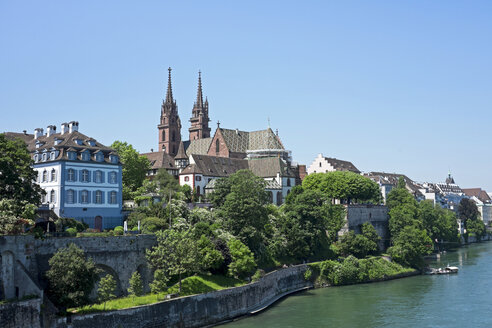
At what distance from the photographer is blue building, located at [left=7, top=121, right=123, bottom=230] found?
5969 centimetres

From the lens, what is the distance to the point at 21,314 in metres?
36.2

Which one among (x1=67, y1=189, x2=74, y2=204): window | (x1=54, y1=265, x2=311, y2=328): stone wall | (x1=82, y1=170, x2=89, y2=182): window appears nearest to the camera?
(x1=54, y1=265, x2=311, y2=328): stone wall

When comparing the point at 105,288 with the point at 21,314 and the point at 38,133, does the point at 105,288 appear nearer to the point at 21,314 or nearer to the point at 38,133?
the point at 21,314

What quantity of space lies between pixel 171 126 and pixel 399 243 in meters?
79.3

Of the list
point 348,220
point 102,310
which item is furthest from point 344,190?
point 102,310

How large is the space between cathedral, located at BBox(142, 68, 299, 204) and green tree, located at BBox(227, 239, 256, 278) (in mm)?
39340

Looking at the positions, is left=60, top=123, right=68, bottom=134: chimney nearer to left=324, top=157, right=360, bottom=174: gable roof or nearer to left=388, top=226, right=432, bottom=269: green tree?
left=388, top=226, right=432, bottom=269: green tree

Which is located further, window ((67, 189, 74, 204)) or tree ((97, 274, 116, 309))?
window ((67, 189, 74, 204))

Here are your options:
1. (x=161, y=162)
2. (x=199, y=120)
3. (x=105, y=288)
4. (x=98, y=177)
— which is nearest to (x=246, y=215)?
(x=98, y=177)

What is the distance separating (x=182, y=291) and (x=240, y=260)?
9232 millimetres

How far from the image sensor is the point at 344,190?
→ 327 feet

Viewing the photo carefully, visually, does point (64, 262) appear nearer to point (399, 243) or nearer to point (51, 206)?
point (51, 206)

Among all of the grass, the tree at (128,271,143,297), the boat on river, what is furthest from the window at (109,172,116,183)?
the boat on river

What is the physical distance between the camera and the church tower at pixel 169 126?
5817 inches
